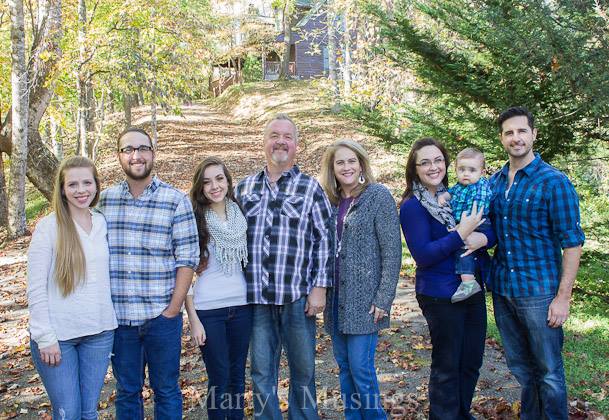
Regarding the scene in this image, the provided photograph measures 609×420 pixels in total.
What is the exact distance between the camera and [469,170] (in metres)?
3.73

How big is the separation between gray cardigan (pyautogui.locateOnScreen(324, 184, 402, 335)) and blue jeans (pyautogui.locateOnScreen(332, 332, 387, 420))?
0.34 feet

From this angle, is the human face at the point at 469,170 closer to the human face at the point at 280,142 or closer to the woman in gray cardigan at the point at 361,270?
the woman in gray cardigan at the point at 361,270

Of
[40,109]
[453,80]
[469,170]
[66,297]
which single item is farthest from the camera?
[40,109]

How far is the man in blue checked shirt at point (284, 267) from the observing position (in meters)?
3.59

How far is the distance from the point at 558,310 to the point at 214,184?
7.63 ft

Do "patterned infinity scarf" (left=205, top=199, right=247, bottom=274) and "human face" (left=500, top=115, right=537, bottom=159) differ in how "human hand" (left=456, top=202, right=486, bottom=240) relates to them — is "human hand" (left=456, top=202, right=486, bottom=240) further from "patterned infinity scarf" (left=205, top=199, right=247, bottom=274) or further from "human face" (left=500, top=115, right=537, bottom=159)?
"patterned infinity scarf" (left=205, top=199, right=247, bottom=274)

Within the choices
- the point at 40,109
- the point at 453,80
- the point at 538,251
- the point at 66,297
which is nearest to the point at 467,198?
the point at 538,251

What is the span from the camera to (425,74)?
25.3 ft

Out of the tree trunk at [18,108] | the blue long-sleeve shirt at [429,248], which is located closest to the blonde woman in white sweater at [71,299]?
the blue long-sleeve shirt at [429,248]

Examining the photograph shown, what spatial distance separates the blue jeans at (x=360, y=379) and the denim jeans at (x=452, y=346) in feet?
1.31

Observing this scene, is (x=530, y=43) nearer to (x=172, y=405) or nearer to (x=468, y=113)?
(x=468, y=113)

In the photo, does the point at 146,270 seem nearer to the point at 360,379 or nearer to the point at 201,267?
the point at 201,267

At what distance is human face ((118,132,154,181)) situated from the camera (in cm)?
342

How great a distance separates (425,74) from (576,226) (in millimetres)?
4789
